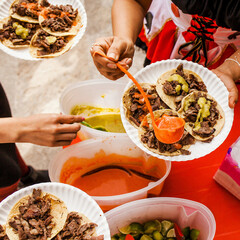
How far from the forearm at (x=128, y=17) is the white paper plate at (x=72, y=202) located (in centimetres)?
86

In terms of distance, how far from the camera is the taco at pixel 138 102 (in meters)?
1.35

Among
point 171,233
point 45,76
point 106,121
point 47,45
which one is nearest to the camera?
point 171,233

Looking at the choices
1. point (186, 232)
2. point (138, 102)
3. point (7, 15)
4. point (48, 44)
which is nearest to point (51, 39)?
point (48, 44)

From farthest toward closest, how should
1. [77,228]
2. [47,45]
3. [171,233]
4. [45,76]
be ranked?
1. [45,76]
2. [47,45]
3. [171,233]
4. [77,228]

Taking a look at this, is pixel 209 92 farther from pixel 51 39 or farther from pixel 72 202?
pixel 51 39

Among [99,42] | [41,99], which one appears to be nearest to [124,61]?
[99,42]

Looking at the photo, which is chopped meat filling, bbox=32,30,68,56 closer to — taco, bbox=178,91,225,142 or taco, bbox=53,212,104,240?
taco, bbox=178,91,225,142

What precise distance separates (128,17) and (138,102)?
1.67 ft

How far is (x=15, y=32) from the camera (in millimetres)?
1915

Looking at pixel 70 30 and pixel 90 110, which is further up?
pixel 70 30

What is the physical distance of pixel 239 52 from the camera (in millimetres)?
1396

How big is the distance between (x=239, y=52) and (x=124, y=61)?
0.64 metres

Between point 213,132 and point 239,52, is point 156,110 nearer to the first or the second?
point 213,132

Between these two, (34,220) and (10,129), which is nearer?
(34,220)
